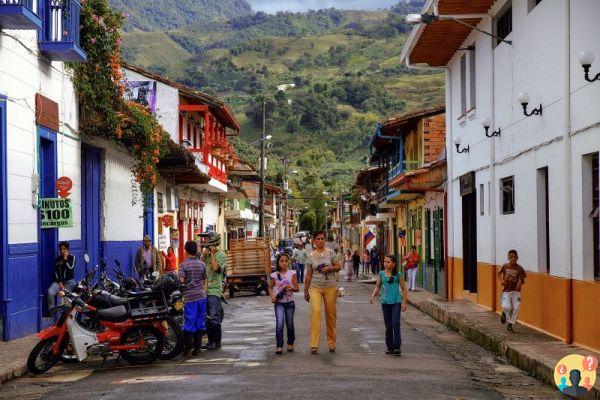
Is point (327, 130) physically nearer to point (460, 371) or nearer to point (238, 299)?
point (238, 299)

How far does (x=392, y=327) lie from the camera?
46.2 feet

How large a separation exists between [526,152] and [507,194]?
2.46m

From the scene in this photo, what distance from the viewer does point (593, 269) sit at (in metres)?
13.8

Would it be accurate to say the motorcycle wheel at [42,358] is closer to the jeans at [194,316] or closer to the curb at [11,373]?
the curb at [11,373]

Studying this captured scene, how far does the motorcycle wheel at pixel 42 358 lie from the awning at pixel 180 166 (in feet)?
37.6

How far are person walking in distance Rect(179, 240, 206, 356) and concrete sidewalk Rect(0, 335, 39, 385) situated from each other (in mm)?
2302

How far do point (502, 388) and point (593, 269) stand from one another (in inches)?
134

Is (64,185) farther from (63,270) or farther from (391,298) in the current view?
(391,298)

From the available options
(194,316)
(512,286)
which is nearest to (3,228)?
(194,316)

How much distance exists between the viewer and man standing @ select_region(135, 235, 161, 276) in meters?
22.0


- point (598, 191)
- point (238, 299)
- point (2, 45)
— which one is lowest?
point (238, 299)

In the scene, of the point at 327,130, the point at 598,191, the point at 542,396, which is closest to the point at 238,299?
the point at 598,191

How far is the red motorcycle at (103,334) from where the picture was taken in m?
12.7

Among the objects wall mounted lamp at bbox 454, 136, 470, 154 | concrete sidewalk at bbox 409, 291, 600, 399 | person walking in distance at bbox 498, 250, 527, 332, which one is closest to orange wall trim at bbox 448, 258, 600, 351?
concrete sidewalk at bbox 409, 291, 600, 399
